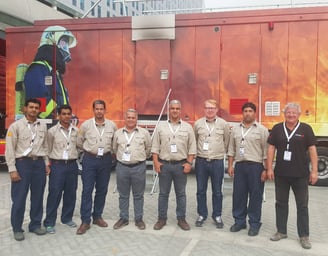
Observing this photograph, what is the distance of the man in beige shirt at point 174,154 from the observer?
5.03 metres

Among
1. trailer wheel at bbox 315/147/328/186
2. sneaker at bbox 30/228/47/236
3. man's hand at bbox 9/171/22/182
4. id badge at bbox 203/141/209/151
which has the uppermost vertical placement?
id badge at bbox 203/141/209/151

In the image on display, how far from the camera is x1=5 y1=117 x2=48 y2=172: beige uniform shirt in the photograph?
15.1 feet

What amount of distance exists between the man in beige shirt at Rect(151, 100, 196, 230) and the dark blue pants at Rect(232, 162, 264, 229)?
0.68 metres

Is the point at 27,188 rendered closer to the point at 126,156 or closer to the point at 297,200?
the point at 126,156

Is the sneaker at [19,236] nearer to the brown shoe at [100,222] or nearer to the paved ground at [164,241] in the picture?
the paved ground at [164,241]

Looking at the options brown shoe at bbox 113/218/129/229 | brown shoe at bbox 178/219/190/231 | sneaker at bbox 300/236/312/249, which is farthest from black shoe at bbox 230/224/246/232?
brown shoe at bbox 113/218/129/229

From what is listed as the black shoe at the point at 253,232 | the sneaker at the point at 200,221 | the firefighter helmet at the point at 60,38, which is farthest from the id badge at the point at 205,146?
the firefighter helmet at the point at 60,38

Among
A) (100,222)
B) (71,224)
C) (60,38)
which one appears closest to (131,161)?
(100,222)

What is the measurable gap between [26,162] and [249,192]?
291 centimetres

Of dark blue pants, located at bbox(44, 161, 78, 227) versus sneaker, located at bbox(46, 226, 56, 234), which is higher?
dark blue pants, located at bbox(44, 161, 78, 227)

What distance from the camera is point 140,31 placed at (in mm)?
8352

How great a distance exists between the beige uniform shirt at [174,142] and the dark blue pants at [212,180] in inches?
10.7

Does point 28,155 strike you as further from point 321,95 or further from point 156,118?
point 321,95

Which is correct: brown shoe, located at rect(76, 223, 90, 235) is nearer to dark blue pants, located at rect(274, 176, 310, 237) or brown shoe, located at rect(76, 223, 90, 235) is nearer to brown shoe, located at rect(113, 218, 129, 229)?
brown shoe, located at rect(113, 218, 129, 229)
